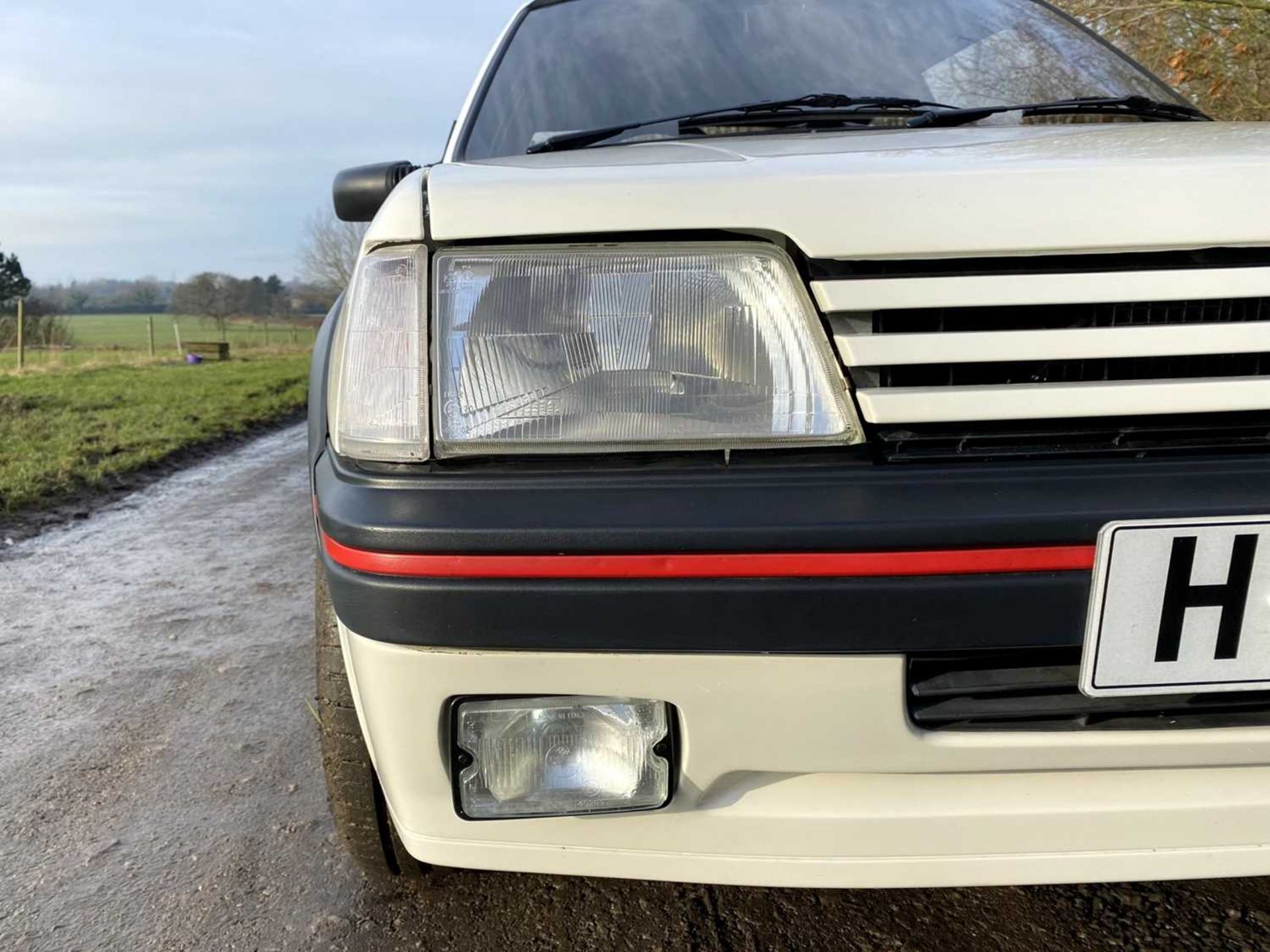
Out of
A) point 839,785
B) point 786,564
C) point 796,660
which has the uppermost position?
point 786,564

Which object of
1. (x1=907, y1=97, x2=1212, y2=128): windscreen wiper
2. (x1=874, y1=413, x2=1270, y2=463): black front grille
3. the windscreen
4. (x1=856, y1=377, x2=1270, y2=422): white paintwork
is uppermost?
the windscreen

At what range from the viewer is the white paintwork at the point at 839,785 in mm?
979

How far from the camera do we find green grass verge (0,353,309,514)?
5121 millimetres

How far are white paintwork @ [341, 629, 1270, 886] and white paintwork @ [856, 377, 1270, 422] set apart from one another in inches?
11.0

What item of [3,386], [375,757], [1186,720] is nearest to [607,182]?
[375,757]

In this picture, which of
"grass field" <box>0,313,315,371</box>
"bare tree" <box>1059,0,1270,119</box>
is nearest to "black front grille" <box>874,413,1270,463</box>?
"bare tree" <box>1059,0,1270,119</box>

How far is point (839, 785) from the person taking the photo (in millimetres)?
1046

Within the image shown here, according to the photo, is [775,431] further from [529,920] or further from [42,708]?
[42,708]

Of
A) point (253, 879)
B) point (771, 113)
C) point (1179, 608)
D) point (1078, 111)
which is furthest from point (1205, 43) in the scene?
point (253, 879)

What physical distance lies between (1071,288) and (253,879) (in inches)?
60.8

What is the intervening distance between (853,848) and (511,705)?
42cm

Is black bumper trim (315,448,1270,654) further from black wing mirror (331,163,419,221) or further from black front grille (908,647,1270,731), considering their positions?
black wing mirror (331,163,419,221)

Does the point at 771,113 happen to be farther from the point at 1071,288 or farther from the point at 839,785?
the point at 839,785

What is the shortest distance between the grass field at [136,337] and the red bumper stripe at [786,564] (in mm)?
17434
